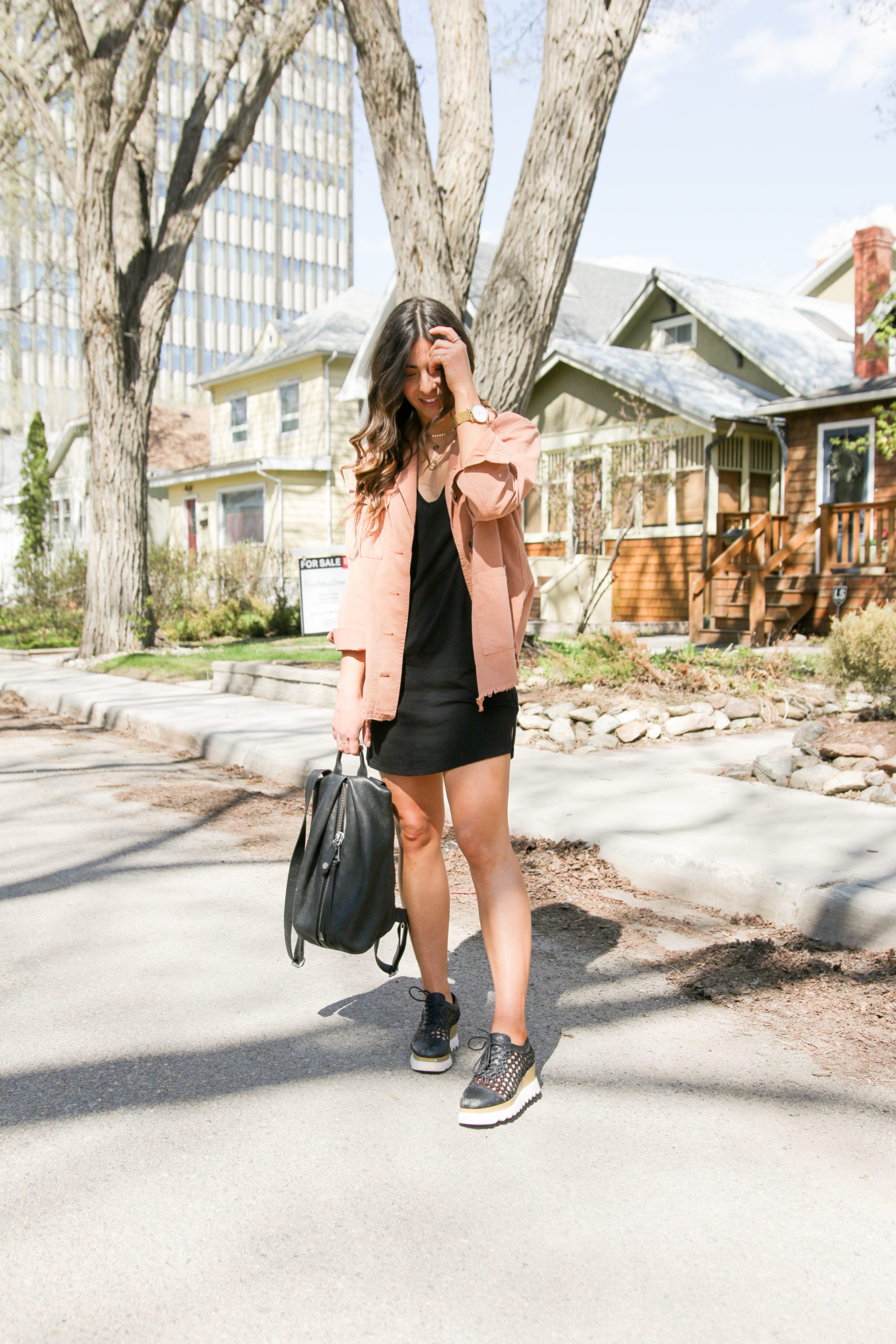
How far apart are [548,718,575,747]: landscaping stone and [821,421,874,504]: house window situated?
1082 centimetres

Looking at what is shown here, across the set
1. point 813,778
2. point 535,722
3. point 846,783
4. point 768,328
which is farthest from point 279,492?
point 846,783

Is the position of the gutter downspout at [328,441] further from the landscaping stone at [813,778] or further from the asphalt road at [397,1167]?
the asphalt road at [397,1167]

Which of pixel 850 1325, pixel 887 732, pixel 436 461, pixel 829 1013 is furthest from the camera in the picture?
pixel 887 732

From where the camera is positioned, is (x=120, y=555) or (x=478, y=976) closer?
(x=478, y=976)

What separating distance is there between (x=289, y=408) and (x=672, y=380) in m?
14.4

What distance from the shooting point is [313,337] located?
3109 cm

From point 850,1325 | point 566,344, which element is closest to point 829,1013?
point 850,1325

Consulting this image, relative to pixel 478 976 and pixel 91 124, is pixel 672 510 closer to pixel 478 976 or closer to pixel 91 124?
pixel 91 124

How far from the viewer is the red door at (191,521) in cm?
3516

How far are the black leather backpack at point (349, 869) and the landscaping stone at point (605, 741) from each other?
5.58 metres

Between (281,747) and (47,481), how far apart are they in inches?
1196

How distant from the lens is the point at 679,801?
6309mm

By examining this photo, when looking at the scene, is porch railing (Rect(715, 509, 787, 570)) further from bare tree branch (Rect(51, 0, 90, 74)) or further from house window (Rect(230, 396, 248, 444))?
house window (Rect(230, 396, 248, 444))

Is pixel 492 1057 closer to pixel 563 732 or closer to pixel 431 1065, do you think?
pixel 431 1065
